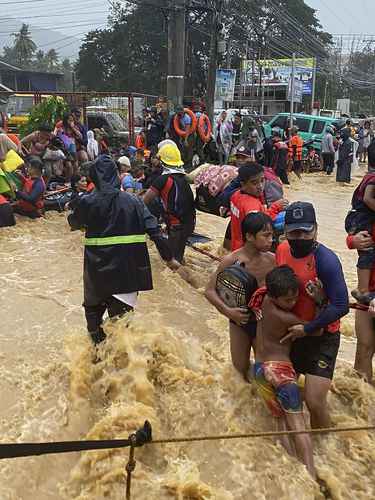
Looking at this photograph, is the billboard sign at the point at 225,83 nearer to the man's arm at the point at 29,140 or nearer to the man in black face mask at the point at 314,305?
the man's arm at the point at 29,140

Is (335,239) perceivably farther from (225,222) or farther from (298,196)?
(298,196)

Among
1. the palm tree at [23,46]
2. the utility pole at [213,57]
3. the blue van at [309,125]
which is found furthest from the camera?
the palm tree at [23,46]

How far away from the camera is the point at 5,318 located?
623 cm

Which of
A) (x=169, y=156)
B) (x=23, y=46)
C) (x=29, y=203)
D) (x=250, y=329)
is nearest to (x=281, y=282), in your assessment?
(x=250, y=329)

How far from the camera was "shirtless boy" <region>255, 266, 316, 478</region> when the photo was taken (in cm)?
340

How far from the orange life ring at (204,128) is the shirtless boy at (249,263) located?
33.1 feet

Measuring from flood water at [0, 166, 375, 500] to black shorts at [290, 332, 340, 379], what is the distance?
551mm

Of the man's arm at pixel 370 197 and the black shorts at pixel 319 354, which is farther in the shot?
the man's arm at pixel 370 197

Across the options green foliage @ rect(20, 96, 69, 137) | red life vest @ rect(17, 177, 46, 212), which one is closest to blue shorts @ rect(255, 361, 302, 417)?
red life vest @ rect(17, 177, 46, 212)

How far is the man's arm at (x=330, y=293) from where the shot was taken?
11.2 ft

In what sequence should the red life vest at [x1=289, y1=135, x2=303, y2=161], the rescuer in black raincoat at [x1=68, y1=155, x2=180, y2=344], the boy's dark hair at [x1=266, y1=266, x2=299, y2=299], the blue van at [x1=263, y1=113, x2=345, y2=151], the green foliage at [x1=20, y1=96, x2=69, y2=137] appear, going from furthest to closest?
the blue van at [x1=263, y1=113, x2=345, y2=151] < the red life vest at [x1=289, y1=135, x2=303, y2=161] < the green foliage at [x1=20, y1=96, x2=69, y2=137] < the rescuer in black raincoat at [x1=68, y1=155, x2=180, y2=344] < the boy's dark hair at [x1=266, y1=266, x2=299, y2=299]

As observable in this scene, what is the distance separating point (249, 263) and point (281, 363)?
760mm

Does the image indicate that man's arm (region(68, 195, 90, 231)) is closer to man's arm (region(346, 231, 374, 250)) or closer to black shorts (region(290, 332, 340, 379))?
black shorts (region(290, 332, 340, 379))

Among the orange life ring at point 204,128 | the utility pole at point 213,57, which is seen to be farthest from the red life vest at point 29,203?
the utility pole at point 213,57
